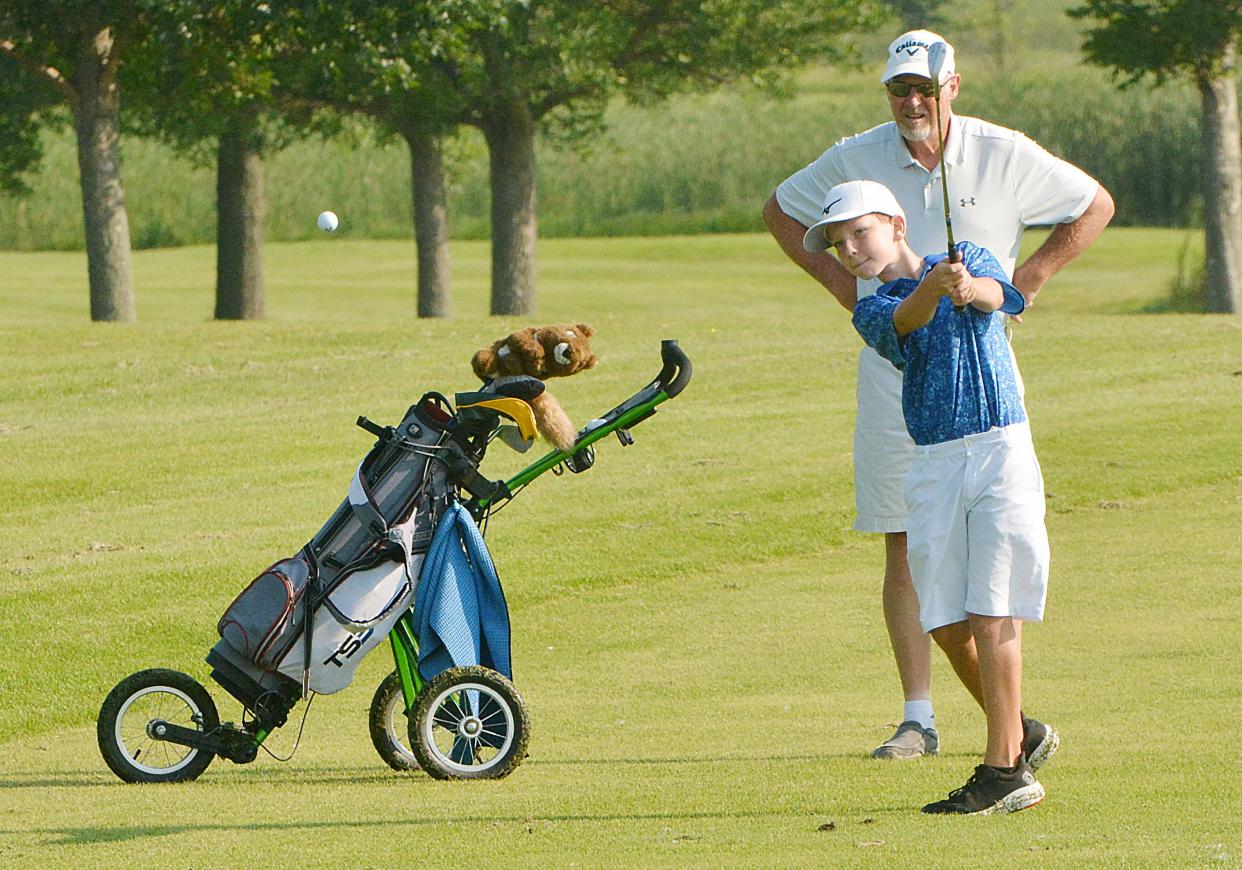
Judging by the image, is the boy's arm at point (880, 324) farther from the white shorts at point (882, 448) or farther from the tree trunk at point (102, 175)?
the tree trunk at point (102, 175)

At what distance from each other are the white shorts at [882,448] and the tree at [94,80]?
50.3 feet

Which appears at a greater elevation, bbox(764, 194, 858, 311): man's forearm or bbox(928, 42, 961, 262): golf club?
bbox(928, 42, 961, 262): golf club

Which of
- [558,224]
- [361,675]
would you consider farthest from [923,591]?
[558,224]

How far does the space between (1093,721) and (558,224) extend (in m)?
39.2

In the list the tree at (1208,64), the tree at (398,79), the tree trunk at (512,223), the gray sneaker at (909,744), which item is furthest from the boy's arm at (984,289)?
the tree trunk at (512,223)

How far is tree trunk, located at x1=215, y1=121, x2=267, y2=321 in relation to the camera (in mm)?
26359

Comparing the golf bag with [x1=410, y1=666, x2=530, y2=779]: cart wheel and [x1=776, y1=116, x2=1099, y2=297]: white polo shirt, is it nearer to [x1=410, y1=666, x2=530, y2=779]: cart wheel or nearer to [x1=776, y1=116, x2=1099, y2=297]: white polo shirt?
[x1=410, y1=666, x2=530, y2=779]: cart wheel

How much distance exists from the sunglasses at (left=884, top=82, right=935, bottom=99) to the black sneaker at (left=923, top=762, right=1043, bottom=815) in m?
2.04

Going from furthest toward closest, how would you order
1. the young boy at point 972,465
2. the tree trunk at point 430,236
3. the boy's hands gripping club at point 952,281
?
the tree trunk at point 430,236 → the young boy at point 972,465 → the boy's hands gripping club at point 952,281

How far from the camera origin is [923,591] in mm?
5090

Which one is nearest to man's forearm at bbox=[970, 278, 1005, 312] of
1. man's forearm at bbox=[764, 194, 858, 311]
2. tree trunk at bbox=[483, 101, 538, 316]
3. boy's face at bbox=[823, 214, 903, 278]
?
boy's face at bbox=[823, 214, 903, 278]

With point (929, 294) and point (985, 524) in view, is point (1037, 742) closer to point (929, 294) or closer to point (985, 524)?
point (985, 524)

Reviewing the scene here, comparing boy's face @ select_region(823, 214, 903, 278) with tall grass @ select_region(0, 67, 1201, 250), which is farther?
tall grass @ select_region(0, 67, 1201, 250)

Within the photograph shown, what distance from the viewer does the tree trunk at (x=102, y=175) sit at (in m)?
20.8
